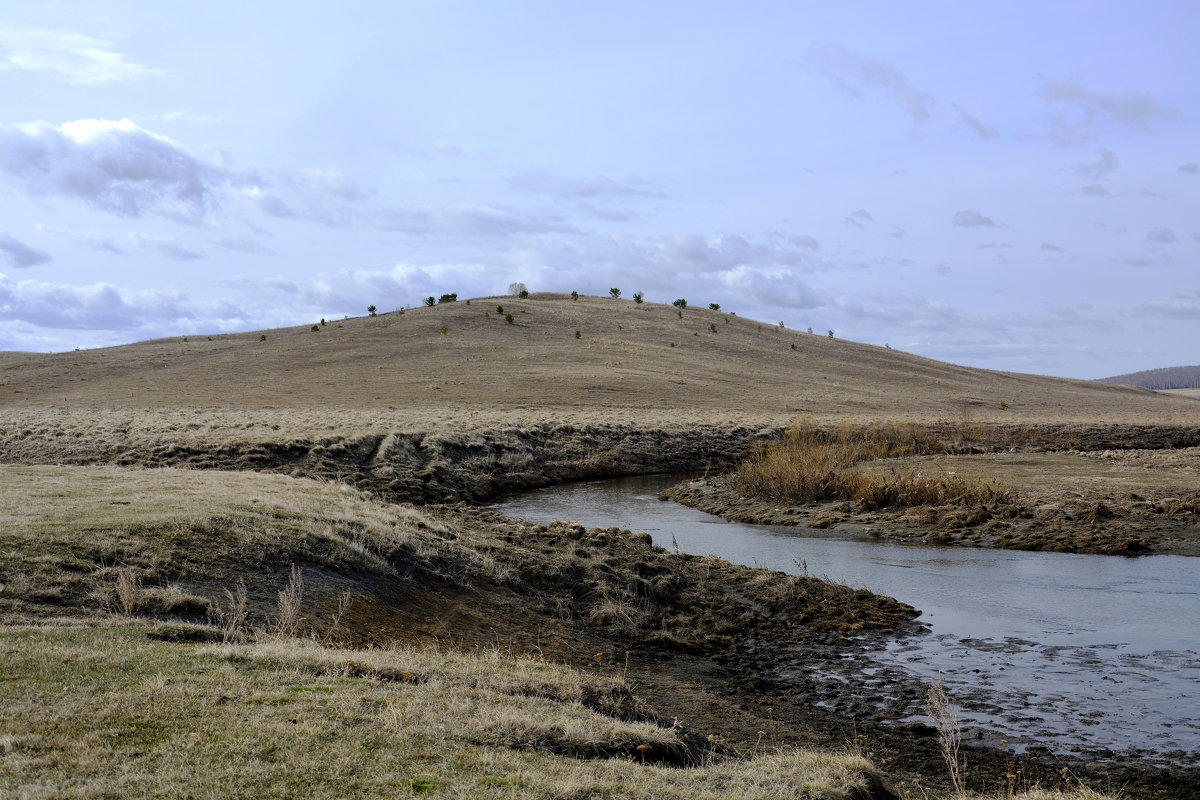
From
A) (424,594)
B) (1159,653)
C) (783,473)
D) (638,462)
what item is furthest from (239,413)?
(1159,653)

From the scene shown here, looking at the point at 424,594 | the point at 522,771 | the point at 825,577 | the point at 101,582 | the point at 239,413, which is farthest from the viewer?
the point at 239,413

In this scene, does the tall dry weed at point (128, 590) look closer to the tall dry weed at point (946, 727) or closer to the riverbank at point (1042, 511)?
the tall dry weed at point (946, 727)

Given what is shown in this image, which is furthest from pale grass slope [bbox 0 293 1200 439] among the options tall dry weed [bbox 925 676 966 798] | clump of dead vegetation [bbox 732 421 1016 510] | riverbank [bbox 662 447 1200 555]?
tall dry weed [bbox 925 676 966 798]

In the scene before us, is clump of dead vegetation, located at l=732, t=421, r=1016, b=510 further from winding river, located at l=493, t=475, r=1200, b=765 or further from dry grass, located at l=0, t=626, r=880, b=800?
dry grass, located at l=0, t=626, r=880, b=800

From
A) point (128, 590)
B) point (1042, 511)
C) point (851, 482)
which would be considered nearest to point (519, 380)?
point (851, 482)

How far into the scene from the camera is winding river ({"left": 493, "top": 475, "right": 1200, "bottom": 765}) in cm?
1034

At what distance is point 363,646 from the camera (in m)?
11.9

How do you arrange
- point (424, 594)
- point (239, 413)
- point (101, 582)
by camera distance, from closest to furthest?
point (101, 582) < point (424, 594) < point (239, 413)

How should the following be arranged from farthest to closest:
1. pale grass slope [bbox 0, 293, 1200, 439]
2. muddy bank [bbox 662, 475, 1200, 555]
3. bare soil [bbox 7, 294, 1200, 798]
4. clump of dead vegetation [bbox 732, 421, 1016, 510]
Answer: pale grass slope [bbox 0, 293, 1200, 439] < clump of dead vegetation [bbox 732, 421, 1016, 510] < muddy bank [bbox 662, 475, 1200, 555] < bare soil [bbox 7, 294, 1200, 798]

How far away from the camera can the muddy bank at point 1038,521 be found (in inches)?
838

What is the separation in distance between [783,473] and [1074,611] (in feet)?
46.5

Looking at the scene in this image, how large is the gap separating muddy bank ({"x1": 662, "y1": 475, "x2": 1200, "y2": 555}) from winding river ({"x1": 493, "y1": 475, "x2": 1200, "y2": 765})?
2.46ft

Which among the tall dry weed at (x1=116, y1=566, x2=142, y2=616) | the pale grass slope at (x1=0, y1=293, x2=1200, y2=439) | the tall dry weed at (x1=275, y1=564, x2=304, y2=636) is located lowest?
the tall dry weed at (x1=275, y1=564, x2=304, y2=636)

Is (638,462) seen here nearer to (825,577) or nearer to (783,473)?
(783,473)
